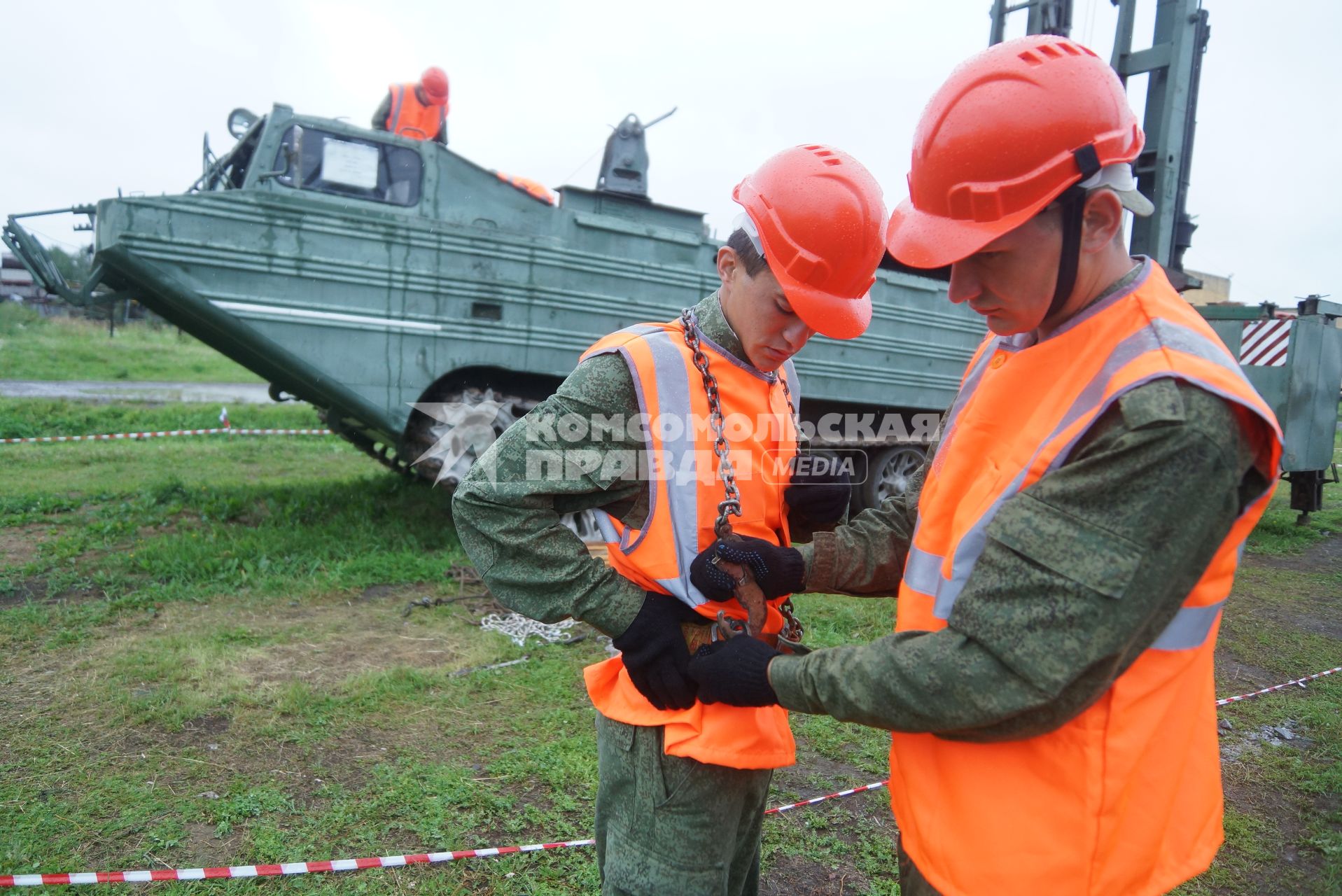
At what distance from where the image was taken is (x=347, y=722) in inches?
155

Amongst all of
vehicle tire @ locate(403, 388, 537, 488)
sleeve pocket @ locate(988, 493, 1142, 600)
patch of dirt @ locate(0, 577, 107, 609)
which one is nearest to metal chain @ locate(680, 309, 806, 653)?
sleeve pocket @ locate(988, 493, 1142, 600)

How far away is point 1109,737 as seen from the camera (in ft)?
4.01

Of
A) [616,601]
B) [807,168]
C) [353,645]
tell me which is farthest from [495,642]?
[807,168]

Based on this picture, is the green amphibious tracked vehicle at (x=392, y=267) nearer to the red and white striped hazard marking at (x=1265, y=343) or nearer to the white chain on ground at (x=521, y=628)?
the white chain on ground at (x=521, y=628)

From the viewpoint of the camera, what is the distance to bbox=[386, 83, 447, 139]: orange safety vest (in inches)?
297

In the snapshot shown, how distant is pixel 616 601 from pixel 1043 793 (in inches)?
32.1

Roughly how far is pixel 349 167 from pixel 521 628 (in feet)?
11.6

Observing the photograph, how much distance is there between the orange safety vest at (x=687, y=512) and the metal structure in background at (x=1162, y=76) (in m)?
7.28

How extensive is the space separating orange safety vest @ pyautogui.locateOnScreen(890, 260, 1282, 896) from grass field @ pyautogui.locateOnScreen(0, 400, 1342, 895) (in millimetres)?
1810

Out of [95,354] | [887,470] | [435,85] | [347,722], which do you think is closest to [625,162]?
[435,85]

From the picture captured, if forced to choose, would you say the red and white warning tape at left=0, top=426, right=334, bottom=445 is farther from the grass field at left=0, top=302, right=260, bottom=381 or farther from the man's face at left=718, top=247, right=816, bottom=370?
the man's face at left=718, top=247, right=816, bottom=370

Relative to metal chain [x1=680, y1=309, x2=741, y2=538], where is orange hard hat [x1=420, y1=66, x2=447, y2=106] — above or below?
above

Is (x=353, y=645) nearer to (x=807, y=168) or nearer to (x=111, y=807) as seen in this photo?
(x=111, y=807)

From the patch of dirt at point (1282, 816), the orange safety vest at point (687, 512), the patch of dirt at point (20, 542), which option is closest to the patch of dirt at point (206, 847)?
the orange safety vest at point (687, 512)
